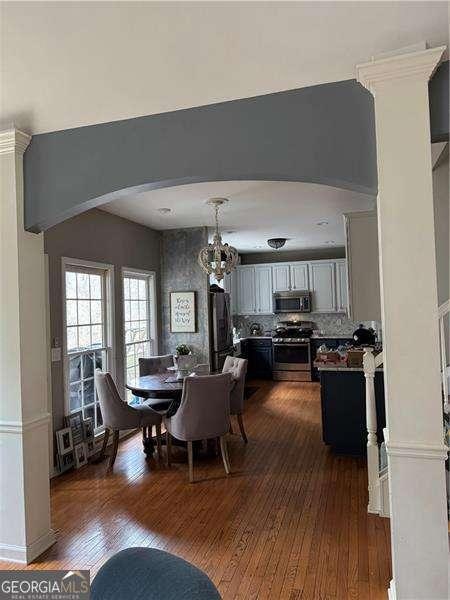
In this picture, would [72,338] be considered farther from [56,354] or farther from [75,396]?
[75,396]

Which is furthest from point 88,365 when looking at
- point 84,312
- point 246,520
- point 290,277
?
point 290,277

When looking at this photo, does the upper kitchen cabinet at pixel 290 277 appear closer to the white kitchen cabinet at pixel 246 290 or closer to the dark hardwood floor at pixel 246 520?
the white kitchen cabinet at pixel 246 290

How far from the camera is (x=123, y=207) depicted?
455 centimetres

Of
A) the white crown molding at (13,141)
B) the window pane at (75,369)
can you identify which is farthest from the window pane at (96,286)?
the white crown molding at (13,141)

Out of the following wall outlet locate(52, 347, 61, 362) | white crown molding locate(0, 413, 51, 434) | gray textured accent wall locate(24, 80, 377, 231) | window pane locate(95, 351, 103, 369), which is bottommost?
white crown molding locate(0, 413, 51, 434)

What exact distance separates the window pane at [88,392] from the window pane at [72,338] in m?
0.46

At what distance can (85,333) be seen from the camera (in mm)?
4406

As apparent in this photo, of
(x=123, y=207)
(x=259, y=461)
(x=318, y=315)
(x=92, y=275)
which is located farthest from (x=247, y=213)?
(x=318, y=315)

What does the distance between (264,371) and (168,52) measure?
22.5 ft

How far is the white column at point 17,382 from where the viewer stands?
248 centimetres

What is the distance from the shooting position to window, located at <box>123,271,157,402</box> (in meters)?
5.19

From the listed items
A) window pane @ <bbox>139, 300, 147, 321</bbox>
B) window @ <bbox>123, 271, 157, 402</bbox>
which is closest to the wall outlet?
window @ <bbox>123, 271, 157, 402</bbox>

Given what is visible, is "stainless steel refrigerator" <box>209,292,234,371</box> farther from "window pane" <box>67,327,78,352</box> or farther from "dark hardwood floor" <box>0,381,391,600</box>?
"window pane" <box>67,327,78,352</box>

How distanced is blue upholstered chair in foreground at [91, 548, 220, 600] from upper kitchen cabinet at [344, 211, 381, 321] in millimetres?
3155
